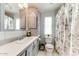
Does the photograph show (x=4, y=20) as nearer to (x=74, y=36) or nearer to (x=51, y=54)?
(x=51, y=54)

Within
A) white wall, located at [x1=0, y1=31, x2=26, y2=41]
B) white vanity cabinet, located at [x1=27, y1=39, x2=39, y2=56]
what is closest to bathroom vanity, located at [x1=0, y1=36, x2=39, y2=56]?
white vanity cabinet, located at [x1=27, y1=39, x2=39, y2=56]

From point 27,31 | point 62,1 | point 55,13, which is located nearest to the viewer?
point 62,1

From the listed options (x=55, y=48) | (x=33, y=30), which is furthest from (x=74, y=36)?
A: (x=33, y=30)

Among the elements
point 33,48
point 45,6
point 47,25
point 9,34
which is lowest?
point 33,48

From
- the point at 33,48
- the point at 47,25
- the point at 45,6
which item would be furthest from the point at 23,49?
the point at 45,6

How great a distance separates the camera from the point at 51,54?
5.03ft

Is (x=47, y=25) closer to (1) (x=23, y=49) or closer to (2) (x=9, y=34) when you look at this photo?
(1) (x=23, y=49)

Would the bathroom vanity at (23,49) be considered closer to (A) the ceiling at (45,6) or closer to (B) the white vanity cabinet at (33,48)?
(B) the white vanity cabinet at (33,48)

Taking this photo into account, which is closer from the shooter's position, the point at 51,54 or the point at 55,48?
the point at 51,54

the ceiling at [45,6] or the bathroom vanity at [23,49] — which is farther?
the ceiling at [45,6]

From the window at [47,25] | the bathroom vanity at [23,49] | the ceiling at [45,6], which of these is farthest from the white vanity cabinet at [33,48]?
the ceiling at [45,6]

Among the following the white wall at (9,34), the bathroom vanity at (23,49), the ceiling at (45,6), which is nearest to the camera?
the bathroom vanity at (23,49)

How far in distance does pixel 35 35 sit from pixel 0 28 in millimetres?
486

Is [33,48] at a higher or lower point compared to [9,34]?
lower
